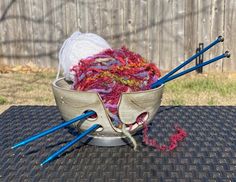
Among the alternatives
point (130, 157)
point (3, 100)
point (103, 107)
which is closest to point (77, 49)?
point (103, 107)

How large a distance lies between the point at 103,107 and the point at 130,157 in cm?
19

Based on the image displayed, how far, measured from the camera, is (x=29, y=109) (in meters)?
1.58

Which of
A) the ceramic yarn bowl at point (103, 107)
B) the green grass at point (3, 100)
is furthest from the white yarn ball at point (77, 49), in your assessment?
the green grass at point (3, 100)

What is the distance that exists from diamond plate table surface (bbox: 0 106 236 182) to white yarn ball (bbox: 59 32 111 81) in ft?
0.81

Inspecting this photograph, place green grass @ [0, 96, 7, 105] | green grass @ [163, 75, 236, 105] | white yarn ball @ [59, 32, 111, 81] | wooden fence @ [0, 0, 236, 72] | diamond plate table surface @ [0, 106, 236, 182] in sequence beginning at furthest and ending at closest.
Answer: wooden fence @ [0, 0, 236, 72], green grass @ [0, 96, 7, 105], green grass @ [163, 75, 236, 105], white yarn ball @ [59, 32, 111, 81], diamond plate table surface @ [0, 106, 236, 182]

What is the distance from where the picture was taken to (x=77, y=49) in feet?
3.76

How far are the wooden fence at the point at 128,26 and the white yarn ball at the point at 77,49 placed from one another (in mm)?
2982

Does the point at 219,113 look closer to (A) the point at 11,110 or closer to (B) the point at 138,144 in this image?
(B) the point at 138,144

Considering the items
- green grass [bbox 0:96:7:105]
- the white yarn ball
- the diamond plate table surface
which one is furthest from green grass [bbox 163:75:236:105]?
the white yarn ball

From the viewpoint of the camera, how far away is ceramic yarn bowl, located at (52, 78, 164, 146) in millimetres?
1002

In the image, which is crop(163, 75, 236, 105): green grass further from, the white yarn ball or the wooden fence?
the white yarn ball

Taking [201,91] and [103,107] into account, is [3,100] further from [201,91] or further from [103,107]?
[103,107]

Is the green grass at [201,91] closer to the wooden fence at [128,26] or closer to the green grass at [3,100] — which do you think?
the wooden fence at [128,26]

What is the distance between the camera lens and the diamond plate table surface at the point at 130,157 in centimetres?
98
